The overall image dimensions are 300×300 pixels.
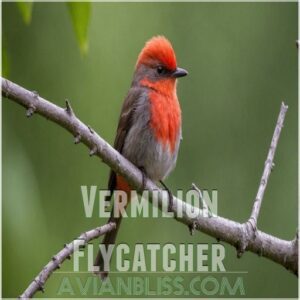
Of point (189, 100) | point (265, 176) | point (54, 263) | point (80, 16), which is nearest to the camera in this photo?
point (80, 16)

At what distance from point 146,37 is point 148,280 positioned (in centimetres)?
252

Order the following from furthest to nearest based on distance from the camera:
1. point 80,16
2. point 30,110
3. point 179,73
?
point 179,73
point 30,110
point 80,16

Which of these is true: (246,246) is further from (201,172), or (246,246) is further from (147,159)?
(201,172)

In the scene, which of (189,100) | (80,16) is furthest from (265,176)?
(189,100)

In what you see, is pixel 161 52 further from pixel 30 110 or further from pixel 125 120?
pixel 30 110

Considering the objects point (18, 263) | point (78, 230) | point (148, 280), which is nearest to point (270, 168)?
point (18, 263)

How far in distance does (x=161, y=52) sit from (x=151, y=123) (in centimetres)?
56

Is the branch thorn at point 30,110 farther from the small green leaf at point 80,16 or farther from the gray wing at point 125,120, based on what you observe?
the gray wing at point 125,120

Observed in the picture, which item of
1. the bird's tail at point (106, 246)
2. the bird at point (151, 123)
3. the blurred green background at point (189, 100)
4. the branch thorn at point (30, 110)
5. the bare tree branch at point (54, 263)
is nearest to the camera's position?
the bare tree branch at point (54, 263)

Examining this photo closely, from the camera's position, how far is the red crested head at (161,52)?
4875mm

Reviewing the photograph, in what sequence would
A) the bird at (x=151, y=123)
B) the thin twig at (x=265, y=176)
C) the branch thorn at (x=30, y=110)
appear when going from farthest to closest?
the bird at (x=151, y=123), the thin twig at (x=265, y=176), the branch thorn at (x=30, y=110)

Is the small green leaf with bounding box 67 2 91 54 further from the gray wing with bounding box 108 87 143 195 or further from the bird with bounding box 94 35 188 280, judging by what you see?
the gray wing with bounding box 108 87 143 195

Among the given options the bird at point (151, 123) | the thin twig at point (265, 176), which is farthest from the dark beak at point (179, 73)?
the thin twig at point (265, 176)

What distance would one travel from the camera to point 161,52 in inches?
194
